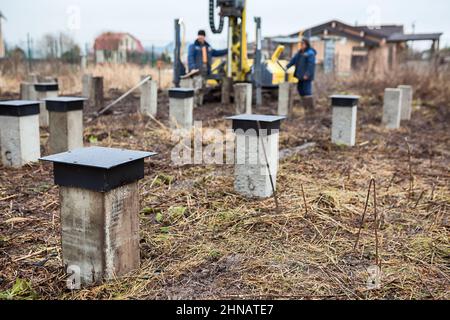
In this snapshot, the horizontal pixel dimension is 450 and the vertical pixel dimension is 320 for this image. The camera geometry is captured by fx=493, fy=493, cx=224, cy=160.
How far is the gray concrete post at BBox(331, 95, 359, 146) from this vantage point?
27.4 ft

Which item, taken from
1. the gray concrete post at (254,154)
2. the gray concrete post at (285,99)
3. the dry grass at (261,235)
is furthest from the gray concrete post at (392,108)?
the gray concrete post at (254,154)

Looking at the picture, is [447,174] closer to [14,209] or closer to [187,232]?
[187,232]

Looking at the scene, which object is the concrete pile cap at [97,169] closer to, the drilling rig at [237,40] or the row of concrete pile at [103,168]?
the row of concrete pile at [103,168]

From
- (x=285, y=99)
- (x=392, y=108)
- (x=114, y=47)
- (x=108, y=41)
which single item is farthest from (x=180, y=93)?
(x=114, y=47)

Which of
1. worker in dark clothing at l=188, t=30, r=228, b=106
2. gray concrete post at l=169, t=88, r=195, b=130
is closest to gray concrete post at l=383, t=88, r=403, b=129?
gray concrete post at l=169, t=88, r=195, b=130

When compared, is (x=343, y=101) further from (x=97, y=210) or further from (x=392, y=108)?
(x=97, y=210)

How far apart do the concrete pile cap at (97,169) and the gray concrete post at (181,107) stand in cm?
627

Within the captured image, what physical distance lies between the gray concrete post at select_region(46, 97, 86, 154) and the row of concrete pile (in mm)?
13

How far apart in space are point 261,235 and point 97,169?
168 centimetres

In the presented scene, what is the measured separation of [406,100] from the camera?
12.0 m

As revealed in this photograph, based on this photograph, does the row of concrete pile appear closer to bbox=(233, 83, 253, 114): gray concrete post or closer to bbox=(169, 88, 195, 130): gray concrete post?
bbox=(169, 88, 195, 130): gray concrete post

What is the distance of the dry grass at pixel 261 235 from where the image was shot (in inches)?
127

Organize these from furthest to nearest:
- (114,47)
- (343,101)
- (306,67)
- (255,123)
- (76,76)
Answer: (114,47) < (76,76) < (306,67) < (343,101) < (255,123)
